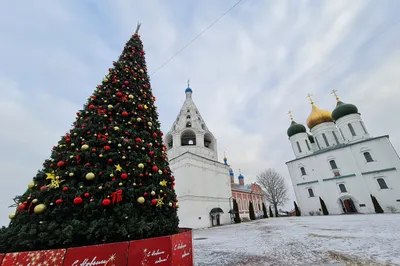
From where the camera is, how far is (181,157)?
17.9 m

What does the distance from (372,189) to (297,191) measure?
8.33 meters

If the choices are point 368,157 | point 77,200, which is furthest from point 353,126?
point 77,200

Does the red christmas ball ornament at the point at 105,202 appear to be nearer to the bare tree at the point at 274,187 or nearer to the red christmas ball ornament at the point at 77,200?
the red christmas ball ornament at the point at 77,200

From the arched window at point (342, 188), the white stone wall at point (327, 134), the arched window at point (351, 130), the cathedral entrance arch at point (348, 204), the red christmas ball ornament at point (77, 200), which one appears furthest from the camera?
the white stone wall at point (327, 134)

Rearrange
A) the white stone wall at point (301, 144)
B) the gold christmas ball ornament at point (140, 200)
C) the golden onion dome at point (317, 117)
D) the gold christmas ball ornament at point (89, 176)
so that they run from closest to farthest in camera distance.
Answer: the gold christmas ball ornament at point (89, 176)
the gold christmas ball ornament at point (140, 200)
the golden onion dome at point (317, 117)
the white stone wall at point (301, 144)

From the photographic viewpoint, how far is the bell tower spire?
753 inches

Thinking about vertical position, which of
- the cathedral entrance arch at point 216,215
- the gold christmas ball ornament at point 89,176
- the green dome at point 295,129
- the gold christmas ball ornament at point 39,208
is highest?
the green dome at point 295,129

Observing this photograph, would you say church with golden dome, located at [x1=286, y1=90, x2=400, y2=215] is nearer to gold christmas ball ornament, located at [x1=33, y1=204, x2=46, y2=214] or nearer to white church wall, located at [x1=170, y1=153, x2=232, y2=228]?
white church wall, located at [x1=170, y1=153, x2=232, y2=228]

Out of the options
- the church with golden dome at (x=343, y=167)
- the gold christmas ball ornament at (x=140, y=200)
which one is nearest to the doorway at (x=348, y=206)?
the church with golden dome at (x=343, y=167)

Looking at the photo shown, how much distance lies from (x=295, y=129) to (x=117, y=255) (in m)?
31.7

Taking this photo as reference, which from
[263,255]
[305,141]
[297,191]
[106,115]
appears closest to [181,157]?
[263,255]

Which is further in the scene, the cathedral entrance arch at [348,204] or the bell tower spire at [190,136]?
the cathedral entrance arch at [348,204]

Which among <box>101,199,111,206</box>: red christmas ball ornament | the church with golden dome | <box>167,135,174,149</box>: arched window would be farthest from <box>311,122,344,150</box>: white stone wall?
<box>101,199,111,206</box>: red christmas ball ornament

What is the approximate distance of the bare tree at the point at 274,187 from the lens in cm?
3453
